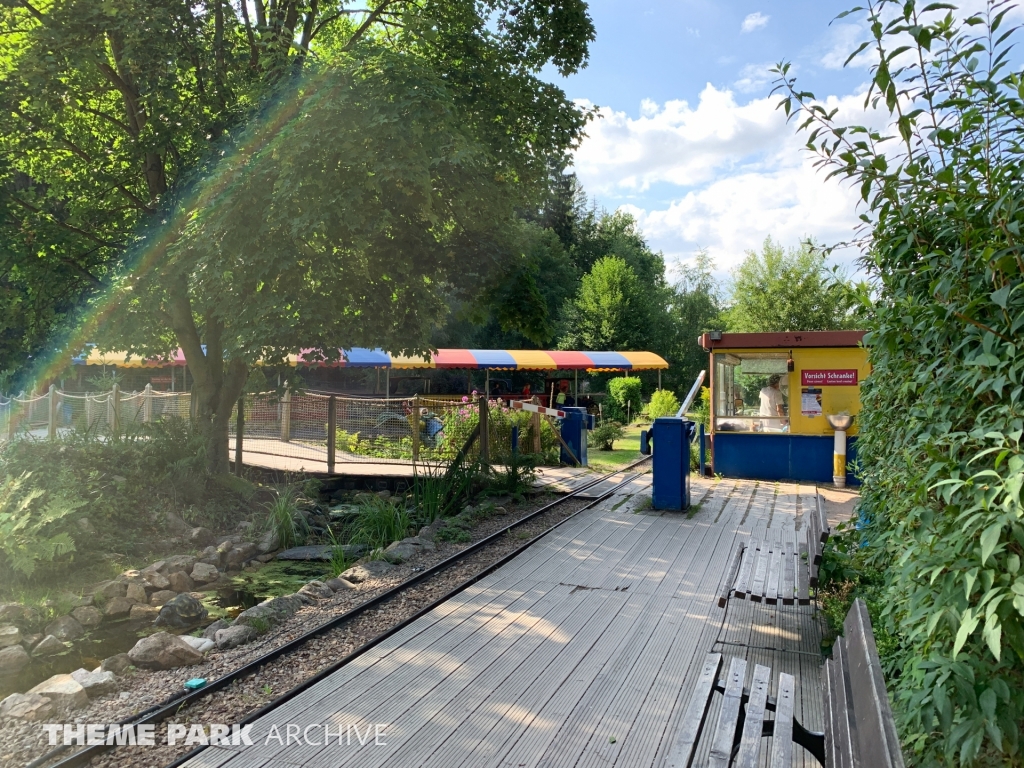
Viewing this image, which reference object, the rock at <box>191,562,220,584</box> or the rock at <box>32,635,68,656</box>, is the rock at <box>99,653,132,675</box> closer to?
the rock at <box>32,635,68,656</box>

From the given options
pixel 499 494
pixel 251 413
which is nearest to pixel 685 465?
pixel 499 494

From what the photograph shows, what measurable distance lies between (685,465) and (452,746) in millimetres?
6400

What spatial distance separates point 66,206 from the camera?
1181cm

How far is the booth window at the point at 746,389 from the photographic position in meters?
12.0

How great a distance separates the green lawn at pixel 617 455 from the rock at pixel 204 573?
8.17 metres

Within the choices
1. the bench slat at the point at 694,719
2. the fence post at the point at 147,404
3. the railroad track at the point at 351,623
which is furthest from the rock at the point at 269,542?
the fence post at the point at 147,404

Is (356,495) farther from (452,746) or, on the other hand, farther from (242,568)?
(452,746)

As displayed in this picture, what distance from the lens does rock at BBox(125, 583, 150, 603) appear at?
6965 millimetres

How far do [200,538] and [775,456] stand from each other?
9.27 meters

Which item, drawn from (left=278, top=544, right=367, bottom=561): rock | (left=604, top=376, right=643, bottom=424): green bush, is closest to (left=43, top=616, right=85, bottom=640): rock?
(left=278, top=544, right=367, bottom=561): rock

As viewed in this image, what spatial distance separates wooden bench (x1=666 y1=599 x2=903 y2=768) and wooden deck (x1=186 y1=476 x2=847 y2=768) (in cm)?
53

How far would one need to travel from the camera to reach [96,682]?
4215mm

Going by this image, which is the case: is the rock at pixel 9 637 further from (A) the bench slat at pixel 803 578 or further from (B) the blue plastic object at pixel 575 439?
(B) the blue plastic object at pixel 575 439

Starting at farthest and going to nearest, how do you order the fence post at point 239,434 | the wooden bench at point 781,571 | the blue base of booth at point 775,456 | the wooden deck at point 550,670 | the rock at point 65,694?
the fence post at point 239,434 < the blue base of booth at point 775,456 < the wooden bench at point 781,571 < the rock at point 65,694 < the wooden deck at point 550,670
